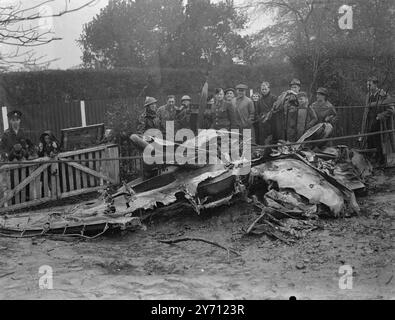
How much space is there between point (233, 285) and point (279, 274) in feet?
1.92

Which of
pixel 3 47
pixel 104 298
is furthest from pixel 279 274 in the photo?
pixel 3 47

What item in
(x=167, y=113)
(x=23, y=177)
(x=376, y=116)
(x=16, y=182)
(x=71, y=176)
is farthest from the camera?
(x=167, y=113)

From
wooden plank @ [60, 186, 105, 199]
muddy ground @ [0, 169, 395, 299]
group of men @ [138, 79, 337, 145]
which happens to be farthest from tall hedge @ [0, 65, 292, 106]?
muddy ground @ [0, 169, 395, 299]

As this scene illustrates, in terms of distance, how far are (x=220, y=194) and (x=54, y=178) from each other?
3706 millimetres

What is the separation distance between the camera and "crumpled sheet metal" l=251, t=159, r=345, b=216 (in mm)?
6629

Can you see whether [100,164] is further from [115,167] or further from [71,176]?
[71,176]

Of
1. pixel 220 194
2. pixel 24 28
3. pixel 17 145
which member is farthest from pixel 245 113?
pixel 24 28

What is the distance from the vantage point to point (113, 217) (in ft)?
21.6

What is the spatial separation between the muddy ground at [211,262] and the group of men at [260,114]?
8.85ft

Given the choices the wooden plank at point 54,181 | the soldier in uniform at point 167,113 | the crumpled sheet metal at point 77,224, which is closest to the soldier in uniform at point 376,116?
the soldier in uniform at point 167,113

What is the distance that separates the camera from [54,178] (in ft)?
30.0

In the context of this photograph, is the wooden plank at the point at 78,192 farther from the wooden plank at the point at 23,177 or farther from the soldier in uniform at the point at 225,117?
the soldier in uniform at the point at 225,117

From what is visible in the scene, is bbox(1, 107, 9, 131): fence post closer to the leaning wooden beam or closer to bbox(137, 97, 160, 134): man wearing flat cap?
the leaning wooden beam
